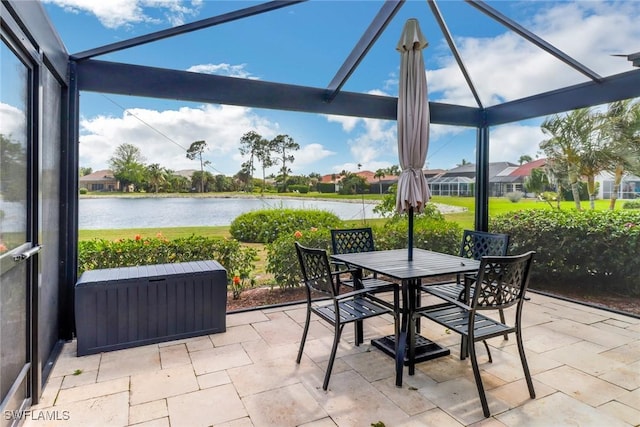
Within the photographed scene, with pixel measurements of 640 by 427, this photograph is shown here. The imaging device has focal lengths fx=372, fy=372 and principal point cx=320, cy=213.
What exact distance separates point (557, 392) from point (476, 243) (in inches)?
67.3

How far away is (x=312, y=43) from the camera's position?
4395 mm

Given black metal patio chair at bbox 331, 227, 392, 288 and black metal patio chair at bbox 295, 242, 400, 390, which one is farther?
black metal patio chair at bbox 331, 227, 392, 288

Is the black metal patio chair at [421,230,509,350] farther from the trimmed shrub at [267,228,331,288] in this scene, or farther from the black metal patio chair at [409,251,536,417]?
the trimmed shrub at [267,228,331,288]

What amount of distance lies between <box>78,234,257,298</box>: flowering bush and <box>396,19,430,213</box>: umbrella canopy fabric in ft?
7.36

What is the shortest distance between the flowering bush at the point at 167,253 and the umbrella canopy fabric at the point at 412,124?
88.3 inches

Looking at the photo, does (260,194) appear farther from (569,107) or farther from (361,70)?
(569,107)

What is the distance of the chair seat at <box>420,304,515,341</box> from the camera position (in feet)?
8.31

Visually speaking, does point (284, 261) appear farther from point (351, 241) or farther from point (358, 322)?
point (358, 322)

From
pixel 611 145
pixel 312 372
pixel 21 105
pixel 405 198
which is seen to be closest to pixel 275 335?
pixel 312 372

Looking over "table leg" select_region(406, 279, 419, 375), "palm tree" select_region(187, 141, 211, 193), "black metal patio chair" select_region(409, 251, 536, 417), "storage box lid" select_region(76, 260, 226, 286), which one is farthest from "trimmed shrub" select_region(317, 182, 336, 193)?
"black metal patio chair" select_region(409, 251, 536, 417)

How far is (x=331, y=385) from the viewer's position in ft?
8.75

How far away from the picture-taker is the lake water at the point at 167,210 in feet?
13.1

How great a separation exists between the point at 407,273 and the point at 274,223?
8.30ft

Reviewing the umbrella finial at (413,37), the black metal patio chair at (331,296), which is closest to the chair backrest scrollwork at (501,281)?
the black metal patio chair at (331,296)
